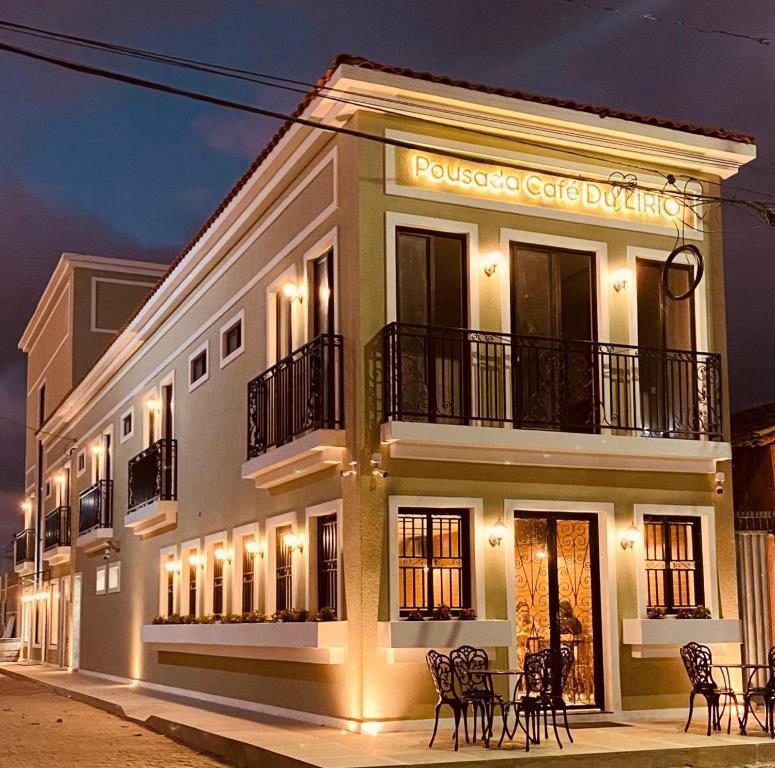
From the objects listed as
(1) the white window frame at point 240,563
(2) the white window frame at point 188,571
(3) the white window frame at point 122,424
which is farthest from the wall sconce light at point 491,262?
(3) the white window frame at point 122,424

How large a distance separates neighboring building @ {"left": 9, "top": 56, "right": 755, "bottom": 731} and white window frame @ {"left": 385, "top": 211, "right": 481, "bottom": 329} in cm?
3


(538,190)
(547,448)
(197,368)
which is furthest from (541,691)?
(197,368)

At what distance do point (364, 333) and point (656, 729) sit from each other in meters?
5.33

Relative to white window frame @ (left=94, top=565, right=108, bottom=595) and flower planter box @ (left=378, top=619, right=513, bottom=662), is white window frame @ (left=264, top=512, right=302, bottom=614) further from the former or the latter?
white window frame @ (left=94, top=565, right=108, bottom=595)

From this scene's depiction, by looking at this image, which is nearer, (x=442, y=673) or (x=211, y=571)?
(x=442, y=673)

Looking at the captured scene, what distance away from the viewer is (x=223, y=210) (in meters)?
18.1

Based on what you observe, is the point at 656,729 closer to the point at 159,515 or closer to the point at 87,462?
the point at 159,515

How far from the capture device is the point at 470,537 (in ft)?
45.5

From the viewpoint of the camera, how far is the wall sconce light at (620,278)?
15.1 meters

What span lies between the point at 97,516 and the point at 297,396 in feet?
46.9

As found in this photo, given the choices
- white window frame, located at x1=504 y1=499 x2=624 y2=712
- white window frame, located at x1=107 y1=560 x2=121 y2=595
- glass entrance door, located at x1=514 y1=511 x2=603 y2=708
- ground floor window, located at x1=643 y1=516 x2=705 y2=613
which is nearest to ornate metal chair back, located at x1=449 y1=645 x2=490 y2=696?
white window frame, located at x1=504 y1=499 x2=624 y2=712

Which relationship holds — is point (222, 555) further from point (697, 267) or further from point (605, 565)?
point (697, 267)

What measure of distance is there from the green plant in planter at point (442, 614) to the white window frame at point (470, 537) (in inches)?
13.7

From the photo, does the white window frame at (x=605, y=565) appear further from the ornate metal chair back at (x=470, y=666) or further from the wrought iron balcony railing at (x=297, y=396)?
the wrought iron balcony railing at (x=297, y=396)
